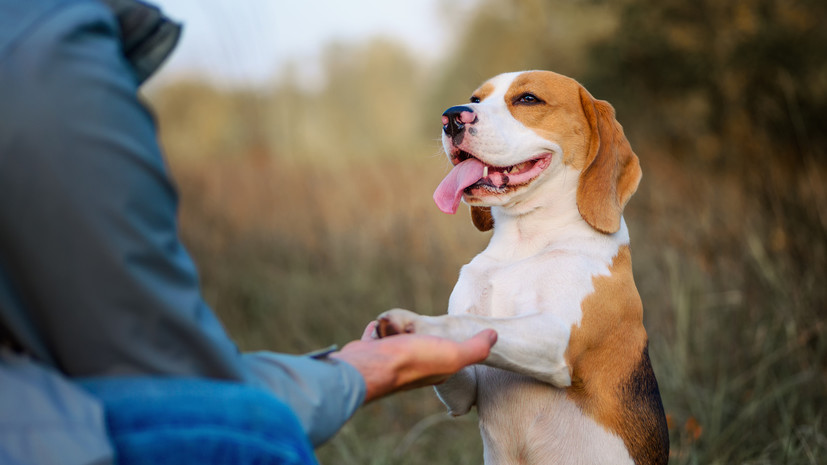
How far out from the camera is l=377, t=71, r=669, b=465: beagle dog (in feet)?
7.64

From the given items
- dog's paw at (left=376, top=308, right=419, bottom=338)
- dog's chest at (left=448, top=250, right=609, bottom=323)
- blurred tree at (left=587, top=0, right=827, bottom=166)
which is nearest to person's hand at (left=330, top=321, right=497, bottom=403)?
dog's paw at (left=376, top=308, right=419, bottom=338)

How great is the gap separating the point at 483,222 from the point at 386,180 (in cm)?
556

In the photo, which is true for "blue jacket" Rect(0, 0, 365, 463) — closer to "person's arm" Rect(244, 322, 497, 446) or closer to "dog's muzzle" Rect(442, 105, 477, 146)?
"person's arm" Rect(244, 322, 497, 446)

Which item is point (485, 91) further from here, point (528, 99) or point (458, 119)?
point (458, 119)

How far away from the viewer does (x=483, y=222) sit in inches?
116

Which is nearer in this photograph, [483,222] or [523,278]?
[523,278]

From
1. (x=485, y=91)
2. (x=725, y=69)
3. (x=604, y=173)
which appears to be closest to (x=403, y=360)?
(x=604, y=173)

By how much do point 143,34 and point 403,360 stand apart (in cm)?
91

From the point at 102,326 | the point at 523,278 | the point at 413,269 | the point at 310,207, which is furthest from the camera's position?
the point at 310,207

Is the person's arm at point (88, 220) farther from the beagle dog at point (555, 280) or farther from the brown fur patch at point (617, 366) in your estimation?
the brown fur patch at point (617, 366)

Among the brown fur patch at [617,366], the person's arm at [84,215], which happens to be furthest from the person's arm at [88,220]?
the brown fur patch at [617,366]

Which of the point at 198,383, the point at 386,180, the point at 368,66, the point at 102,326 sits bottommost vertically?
the point at 368,66

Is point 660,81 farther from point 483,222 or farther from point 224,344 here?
point 224,344

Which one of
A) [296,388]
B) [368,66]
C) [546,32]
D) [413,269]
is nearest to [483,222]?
[296,388]
